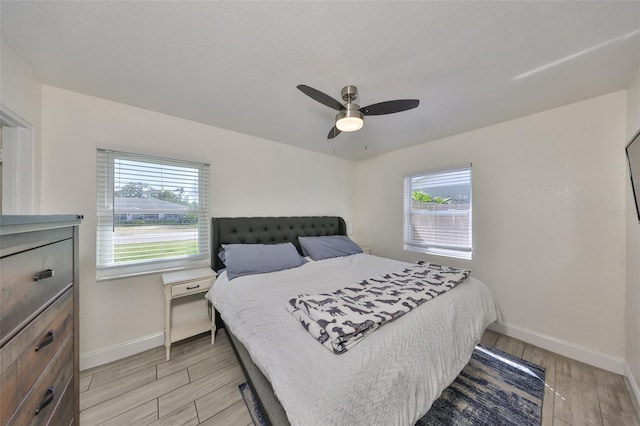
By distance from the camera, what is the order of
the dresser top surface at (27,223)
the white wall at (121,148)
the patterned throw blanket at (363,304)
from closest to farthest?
the dresser top surface at (27,223) < the patterned throw blanket at (363,304) < the white wall at (121,148)

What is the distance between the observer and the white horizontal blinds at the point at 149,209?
6.75ft

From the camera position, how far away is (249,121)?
2496mm

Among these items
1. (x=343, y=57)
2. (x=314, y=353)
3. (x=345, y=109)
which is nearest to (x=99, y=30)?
(x=343, y=57)

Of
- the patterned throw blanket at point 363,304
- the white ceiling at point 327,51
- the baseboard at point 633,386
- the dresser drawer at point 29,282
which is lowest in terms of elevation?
the baseboard at point 633,386

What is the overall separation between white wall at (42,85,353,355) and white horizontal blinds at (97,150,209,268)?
8 centimetres

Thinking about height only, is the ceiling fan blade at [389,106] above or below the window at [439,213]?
above

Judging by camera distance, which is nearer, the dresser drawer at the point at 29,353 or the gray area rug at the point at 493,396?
the dresser drawer at the point at 29,353

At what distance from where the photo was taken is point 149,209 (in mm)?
2244

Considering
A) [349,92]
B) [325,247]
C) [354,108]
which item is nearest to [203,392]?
[325,247]

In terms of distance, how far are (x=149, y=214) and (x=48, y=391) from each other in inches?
66.4

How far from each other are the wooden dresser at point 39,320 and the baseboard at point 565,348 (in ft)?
11.7

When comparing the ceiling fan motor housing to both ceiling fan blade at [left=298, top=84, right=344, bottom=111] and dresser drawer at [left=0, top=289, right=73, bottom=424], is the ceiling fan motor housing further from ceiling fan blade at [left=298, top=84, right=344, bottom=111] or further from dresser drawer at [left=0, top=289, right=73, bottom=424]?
dresser drawer at [left=0, top=289, right=73, bottom=424]

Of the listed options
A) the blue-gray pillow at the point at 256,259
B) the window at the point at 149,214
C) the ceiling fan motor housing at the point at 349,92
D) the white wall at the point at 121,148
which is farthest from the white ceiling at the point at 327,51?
the blue-gray pillow at the point at 256,259

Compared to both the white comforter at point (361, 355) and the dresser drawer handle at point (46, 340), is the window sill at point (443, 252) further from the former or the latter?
the dresser drawer handle at point (46, 340)
